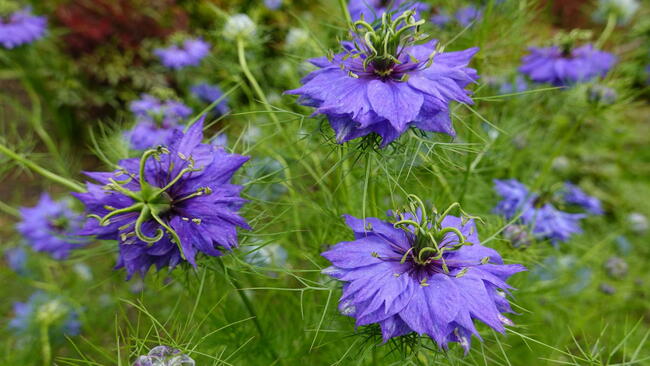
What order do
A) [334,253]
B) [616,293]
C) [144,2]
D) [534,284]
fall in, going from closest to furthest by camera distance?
[334,253] → [534,284] → [616,293] → [144,2]

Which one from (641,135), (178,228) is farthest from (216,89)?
(641,135)

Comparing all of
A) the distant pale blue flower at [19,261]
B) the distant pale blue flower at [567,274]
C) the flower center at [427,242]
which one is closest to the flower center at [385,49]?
the flower center at [427,242]

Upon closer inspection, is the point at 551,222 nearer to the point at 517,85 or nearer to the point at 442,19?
the point at 517,85

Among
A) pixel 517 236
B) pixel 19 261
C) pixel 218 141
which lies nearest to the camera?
pixel 517 236

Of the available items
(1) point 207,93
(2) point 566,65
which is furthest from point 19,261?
(2) point 566,65

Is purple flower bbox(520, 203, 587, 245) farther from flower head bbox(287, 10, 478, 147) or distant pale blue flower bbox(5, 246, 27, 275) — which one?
distant pale blue flower bbox(5, 246, 27, 275)

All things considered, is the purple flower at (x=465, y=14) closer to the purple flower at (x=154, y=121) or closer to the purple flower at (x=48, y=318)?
the purple flower at (x=154, y=121)

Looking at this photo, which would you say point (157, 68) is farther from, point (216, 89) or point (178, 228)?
point (178, 228)

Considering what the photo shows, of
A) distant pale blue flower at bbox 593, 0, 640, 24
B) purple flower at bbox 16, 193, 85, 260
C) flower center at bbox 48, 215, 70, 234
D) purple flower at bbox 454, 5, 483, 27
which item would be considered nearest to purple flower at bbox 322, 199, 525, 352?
purple flower at bbox 454, 5, 483, 27
